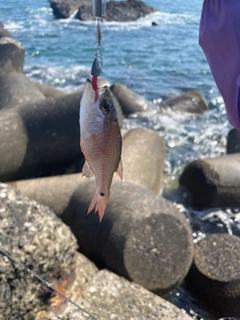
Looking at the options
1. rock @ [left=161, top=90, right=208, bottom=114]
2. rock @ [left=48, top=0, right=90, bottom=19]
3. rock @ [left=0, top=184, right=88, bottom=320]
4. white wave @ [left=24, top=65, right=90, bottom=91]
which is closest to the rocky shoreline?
rock @ [left=0, top=184, right=88, bottom=320]

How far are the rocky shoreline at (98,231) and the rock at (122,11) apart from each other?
22.4 metres

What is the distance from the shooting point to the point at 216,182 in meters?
6.28

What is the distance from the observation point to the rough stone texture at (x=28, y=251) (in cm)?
320

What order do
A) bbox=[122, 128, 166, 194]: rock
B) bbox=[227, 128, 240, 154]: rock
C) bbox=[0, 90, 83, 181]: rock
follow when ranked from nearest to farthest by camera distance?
bbox=[0, 90, 83, 181]: rock
bbox=[122, 128, 166, 194]: rock
bbox=[227, 128, 240, 154]: rock

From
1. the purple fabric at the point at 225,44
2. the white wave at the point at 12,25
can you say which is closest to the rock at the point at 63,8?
the white wave at the point at 12,25

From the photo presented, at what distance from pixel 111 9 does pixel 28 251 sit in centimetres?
2801

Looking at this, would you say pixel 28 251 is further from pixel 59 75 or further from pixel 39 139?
pixel 59 75

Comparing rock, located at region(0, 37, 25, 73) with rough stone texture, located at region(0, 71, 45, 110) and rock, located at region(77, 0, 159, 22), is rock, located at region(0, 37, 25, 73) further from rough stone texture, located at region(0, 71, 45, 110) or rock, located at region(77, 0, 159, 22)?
rock, located at region(77, 0, 159, 22)

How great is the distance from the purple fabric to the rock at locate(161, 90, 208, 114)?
948 centimetres

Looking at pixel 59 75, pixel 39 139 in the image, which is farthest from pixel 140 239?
pixel 59 75

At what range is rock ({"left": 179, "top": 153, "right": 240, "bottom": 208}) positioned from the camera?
6297 millimetres

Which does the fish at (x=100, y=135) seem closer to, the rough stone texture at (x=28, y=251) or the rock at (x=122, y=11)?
the rough stone texture at (x=28, y=251)

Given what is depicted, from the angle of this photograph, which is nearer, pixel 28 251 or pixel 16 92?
pixel 28 251

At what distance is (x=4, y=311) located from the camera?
3148 millimetres
